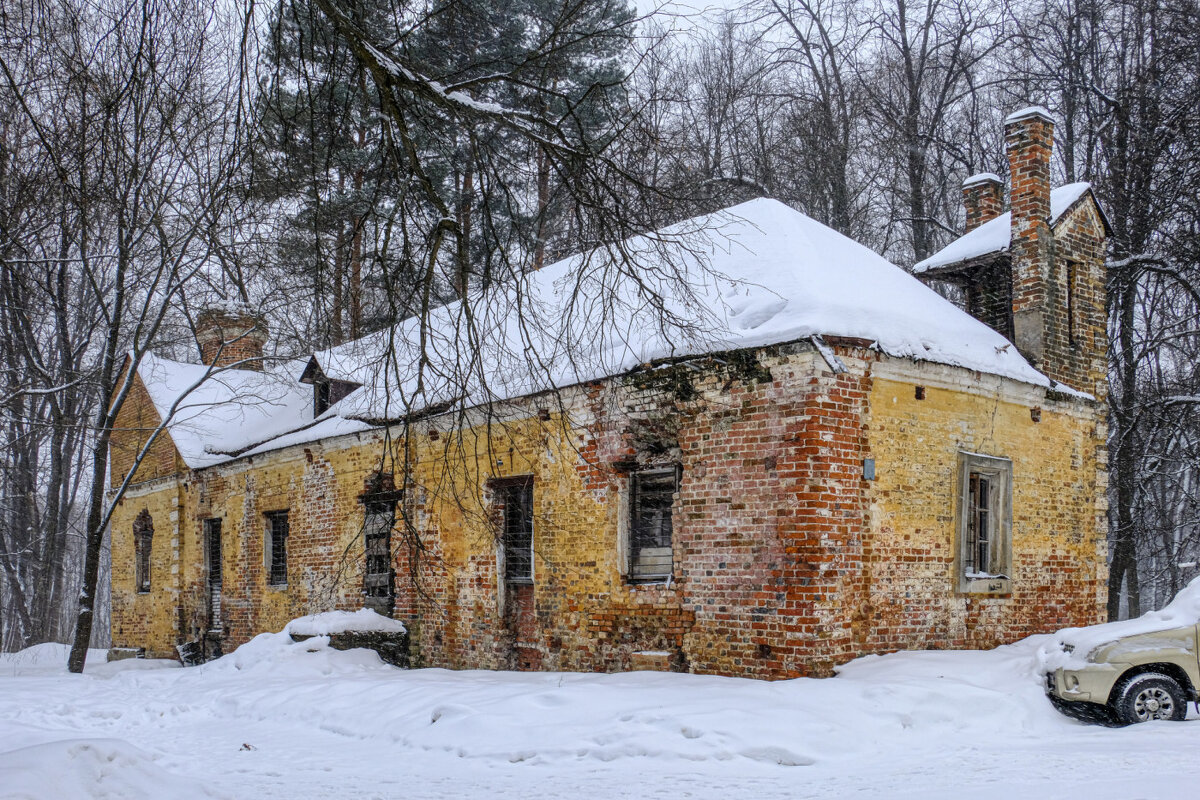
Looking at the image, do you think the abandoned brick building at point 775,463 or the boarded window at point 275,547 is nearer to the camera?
the abandoned brick building at point 775,463

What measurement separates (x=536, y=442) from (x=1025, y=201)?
6.96 meters

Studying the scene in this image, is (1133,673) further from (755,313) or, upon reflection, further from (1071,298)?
(1071,298)

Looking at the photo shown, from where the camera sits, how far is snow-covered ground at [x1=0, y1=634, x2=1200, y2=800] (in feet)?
21.9

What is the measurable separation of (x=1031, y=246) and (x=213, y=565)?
16182mm

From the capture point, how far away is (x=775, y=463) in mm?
9797

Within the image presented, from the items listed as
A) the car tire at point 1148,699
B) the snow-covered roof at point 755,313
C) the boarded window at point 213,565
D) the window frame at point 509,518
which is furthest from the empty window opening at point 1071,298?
the boarded window at point 213,565

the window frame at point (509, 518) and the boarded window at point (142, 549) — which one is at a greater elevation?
the window frame at point (509, 518)

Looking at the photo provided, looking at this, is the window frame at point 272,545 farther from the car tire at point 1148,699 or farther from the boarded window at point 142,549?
the car tire at point 1148,699

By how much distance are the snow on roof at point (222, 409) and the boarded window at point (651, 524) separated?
9636 mm

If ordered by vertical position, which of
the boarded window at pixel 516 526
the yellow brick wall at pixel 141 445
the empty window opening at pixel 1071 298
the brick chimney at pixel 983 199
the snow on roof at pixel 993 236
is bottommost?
the boarded window at pixel 516 526

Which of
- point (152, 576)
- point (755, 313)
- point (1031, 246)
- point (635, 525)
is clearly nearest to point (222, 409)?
point (152, 576)

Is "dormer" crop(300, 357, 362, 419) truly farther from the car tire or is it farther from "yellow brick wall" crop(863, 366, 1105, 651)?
the car tire

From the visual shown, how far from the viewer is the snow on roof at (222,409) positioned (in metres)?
19.9

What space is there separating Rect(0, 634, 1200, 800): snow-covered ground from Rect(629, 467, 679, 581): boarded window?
1.25m
